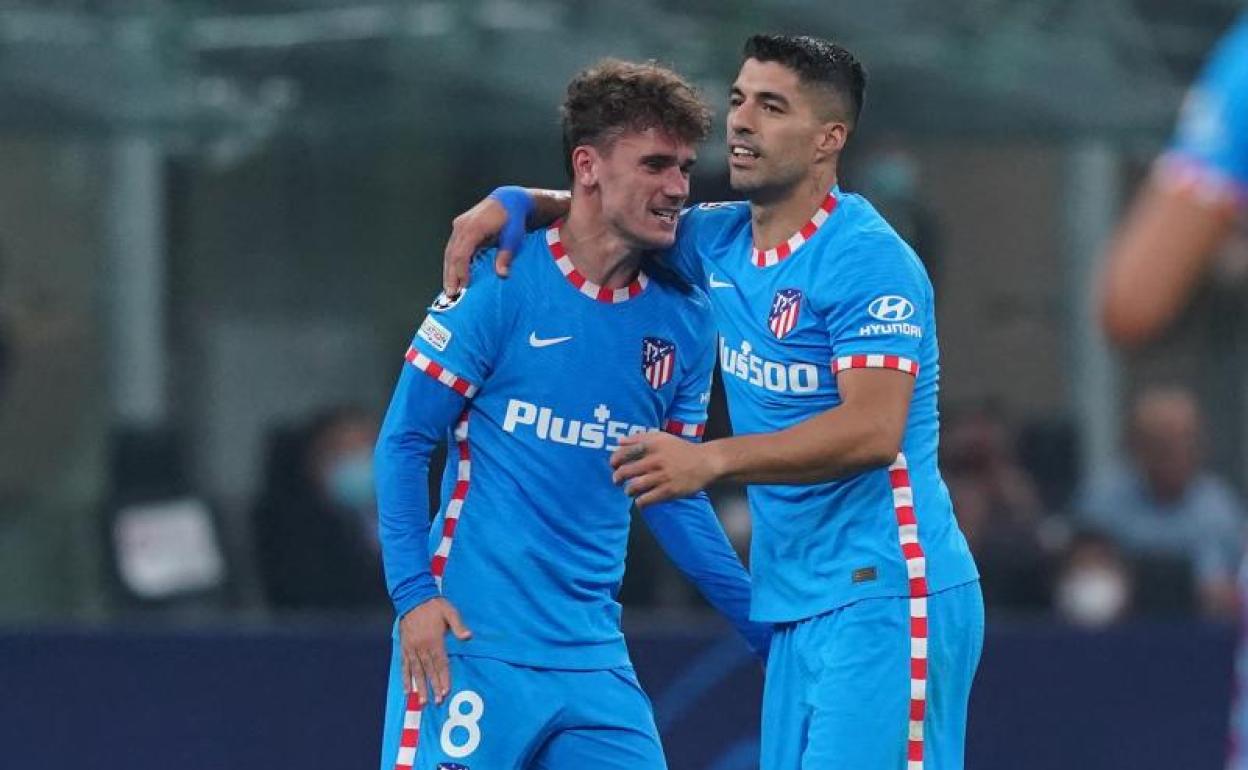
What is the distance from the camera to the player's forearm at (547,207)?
16.8ft

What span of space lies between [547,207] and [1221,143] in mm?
2489

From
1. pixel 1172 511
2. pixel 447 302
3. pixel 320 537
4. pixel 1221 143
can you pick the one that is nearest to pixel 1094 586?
pixel 1172 511

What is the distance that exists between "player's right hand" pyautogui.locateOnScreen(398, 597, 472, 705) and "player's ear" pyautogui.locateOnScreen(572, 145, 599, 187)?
93 cm

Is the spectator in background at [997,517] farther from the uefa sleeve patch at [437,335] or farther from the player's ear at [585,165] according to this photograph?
the uefa sleeve patch at [437,335]

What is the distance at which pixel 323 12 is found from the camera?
9703 mm

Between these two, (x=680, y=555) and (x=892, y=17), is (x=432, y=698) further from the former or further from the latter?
(x=892, y=17)

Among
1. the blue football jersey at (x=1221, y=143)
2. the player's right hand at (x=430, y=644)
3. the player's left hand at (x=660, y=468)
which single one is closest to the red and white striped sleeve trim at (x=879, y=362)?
the player's left hand at (x=660, y=468)

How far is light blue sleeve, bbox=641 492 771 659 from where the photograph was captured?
16.9 ft

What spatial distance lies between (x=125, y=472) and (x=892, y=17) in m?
3.66

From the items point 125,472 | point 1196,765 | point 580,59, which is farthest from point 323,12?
point 1196,765

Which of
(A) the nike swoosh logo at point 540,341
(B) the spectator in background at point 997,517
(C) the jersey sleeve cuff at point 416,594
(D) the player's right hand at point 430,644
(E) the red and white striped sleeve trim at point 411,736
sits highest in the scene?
(A) the nike swoosh logo at point 540,341

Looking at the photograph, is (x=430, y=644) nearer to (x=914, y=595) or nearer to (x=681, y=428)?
(x=681, y=428)

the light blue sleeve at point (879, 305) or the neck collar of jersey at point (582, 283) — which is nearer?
the light blue sleeve at point (879, 305)

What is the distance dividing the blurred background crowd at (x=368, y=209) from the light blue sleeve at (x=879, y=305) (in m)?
4.48
